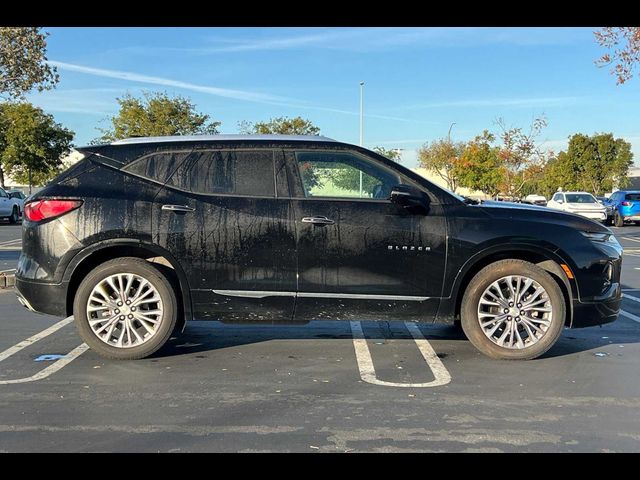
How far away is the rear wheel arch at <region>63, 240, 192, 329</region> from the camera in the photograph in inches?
201

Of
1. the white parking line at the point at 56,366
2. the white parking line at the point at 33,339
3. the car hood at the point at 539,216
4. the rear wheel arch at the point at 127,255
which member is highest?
the car hood at the point at 539,216

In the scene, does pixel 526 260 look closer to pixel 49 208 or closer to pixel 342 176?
pixel 342 176

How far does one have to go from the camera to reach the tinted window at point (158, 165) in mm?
5223

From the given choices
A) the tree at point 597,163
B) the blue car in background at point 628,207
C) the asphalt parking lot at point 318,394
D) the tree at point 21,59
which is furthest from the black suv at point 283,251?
the tree at point 597,163

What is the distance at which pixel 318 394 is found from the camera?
4.38 m

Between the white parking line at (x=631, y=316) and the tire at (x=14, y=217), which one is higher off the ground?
the tire at (x=14, y=217)

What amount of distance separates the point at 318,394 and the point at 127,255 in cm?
219

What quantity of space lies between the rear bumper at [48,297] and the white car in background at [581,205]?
23378 mm

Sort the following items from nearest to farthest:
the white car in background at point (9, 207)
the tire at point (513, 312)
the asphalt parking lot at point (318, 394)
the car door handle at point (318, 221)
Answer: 1. the asphalt parking lot at point (318, 394)
2. the car door handle at point (318, 221)
3. the tire at point (513, 312)
4. the white car in background at point (9, 207)

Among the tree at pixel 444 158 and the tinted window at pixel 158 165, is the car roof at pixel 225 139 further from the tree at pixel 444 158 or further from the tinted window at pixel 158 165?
the tree at pixel 444 158

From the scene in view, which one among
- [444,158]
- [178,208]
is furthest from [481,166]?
[178,208]

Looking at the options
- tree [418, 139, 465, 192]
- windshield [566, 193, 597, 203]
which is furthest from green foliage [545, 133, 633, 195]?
windshield [566, 193, 597, 203]
